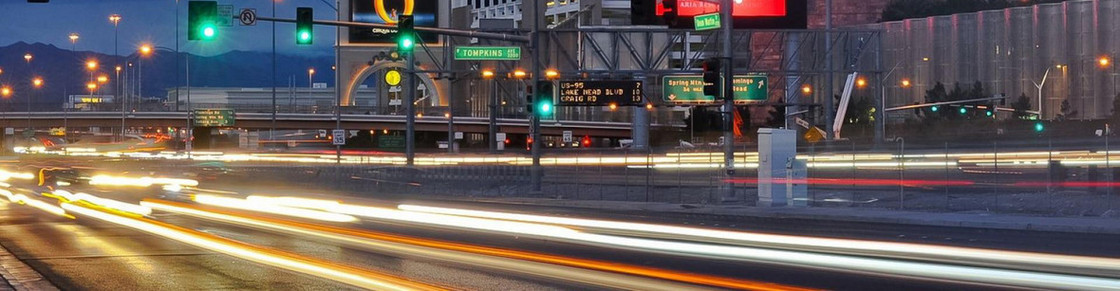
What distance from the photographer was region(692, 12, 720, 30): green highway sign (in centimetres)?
3594

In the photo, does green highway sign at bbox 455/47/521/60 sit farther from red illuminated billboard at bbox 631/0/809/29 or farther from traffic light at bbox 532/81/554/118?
traffic light at bbox 532/81/554/118

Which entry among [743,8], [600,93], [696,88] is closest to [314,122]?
[600,93]

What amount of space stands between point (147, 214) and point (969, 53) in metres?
94.2

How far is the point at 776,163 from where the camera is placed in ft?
113

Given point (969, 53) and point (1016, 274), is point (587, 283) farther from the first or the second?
point (969, 53)

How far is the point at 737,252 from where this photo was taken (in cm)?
1862

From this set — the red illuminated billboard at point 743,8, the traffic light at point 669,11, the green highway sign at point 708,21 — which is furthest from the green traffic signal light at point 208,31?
the red illuminated billboard at point 743,8

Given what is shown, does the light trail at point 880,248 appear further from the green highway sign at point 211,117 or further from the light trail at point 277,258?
the green highway sign at point 211,117

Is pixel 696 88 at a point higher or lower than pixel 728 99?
higher

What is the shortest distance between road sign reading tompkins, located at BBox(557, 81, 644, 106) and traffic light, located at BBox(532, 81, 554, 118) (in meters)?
13.7

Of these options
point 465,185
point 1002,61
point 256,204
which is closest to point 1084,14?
point 1002,61

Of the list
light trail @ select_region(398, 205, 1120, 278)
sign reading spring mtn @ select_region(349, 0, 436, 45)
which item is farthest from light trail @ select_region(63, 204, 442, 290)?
sign reading spring mtn @ select_region(349, 0, 436, 45)

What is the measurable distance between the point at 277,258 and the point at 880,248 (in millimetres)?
8597

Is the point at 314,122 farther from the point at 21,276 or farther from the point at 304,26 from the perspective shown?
the point at 21,276
